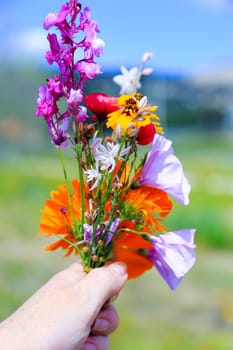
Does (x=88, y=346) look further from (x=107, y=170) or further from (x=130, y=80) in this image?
(x=130, y=80)

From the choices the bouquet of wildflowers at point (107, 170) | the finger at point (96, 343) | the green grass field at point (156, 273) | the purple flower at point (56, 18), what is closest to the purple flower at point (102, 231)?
the bouquet of wildflowers at point (107, 170)

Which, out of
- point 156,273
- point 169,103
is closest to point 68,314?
point 156,273

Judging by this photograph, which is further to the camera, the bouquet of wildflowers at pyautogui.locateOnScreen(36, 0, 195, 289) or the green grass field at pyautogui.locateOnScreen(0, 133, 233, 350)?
the green grass field at pyautogui.locateOnScreen(0, 133, 233, 350)

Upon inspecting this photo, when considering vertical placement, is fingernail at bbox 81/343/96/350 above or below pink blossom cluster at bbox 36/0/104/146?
below

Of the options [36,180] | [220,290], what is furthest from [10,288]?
[36,180]

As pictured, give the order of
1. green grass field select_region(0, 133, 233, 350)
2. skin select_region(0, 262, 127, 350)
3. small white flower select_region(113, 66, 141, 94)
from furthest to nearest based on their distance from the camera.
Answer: green grass field select_region(0, 133, 233, 350), small white flower select_region(113, 66, 141, 94), skin select_region(0, 262, 127, 350)

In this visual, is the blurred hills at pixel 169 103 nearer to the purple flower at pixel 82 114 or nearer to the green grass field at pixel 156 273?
the green grass field at pixel 156 273

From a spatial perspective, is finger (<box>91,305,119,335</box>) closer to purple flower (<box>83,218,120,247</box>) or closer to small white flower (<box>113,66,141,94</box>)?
purple flower (<box>83,218,120,247</box>)

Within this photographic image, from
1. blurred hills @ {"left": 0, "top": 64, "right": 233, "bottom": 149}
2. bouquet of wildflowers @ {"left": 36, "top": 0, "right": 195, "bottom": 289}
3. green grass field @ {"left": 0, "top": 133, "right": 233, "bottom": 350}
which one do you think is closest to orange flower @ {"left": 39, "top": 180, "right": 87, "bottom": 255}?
bouquet of wildflowers @ {"left": 36, "top": 0, "right": 195, "bottom": 289}
